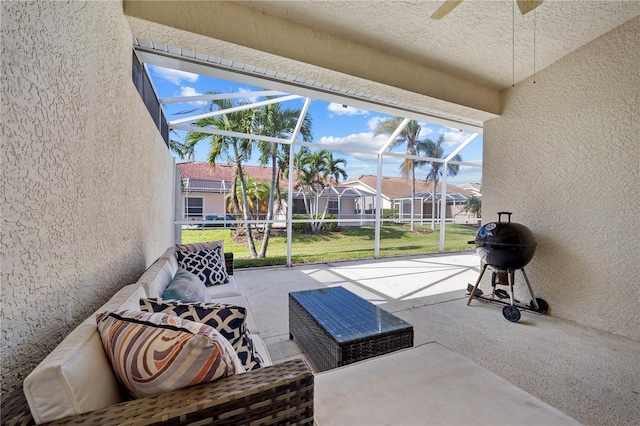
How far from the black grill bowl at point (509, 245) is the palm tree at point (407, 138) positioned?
3329 mm

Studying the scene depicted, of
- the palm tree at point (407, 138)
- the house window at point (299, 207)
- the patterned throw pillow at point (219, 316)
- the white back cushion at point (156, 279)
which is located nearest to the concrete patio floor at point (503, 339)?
the white back cushion at point (156, 279)

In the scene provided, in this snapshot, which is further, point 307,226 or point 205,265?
point 307,226

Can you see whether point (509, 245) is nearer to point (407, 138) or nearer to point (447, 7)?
point (447, 7)

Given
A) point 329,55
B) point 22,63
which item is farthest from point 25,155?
point 329,55

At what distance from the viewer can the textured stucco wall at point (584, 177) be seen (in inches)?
99.3

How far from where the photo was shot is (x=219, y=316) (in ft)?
3.82

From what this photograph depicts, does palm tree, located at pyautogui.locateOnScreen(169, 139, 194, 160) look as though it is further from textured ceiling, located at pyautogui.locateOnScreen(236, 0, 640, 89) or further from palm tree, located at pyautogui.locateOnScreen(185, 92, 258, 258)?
textured ceiling, located at pyautogui.locateOnScreen(236, 0, 640, 89)

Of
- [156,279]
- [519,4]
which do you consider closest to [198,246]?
[156,279]

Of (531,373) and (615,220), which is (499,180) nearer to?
(615,220)

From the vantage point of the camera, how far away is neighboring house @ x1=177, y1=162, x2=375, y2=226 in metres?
5.41

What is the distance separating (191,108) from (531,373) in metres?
5.18

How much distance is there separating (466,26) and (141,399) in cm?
344

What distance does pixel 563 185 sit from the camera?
2.95m

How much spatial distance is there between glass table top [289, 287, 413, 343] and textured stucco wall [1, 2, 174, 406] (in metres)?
1.33
